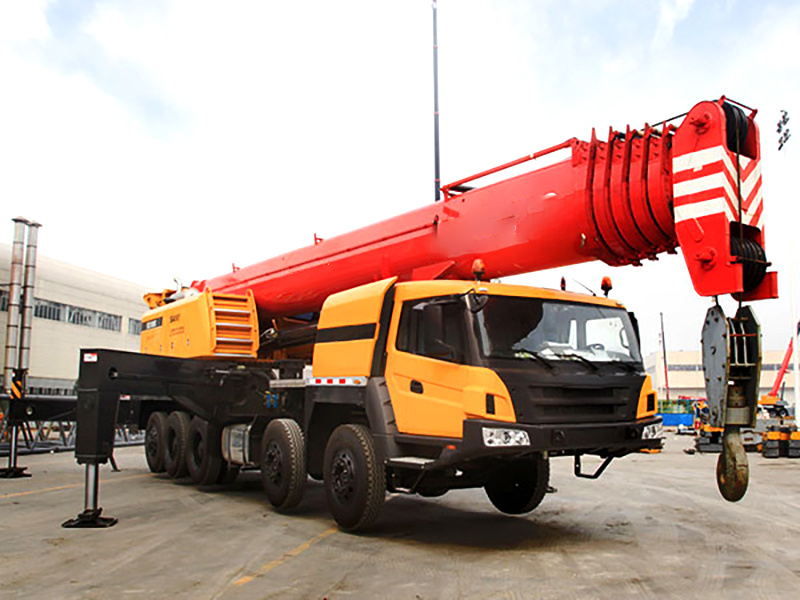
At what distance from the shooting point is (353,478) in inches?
286

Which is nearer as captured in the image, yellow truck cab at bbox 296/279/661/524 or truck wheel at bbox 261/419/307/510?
yellow truck cab at bbox 296/279/661/524

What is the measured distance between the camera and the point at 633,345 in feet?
24.4

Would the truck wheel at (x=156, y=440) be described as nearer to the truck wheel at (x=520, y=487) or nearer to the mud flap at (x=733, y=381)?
the truck wheel at (x=520, y=487)

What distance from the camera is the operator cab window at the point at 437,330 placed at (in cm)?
660

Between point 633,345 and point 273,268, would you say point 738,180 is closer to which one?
point 633,345

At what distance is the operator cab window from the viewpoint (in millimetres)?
6598

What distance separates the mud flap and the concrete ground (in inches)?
33.6

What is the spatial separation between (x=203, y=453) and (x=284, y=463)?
3111 millimetres

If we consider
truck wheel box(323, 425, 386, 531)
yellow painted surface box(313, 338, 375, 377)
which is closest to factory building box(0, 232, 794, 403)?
yellow painted surface box(313, 338, 375, 377)

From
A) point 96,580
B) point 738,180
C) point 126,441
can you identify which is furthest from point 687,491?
point 126,441

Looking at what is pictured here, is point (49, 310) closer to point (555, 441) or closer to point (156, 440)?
point (156, 440)

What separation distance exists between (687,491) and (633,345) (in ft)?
17.0

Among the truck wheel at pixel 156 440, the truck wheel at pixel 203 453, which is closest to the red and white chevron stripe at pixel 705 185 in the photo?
the truck wheel at pixel 203 453

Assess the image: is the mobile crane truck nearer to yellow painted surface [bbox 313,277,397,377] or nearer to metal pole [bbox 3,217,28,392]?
yellow painted surface [bbox 313,277,397,377]
